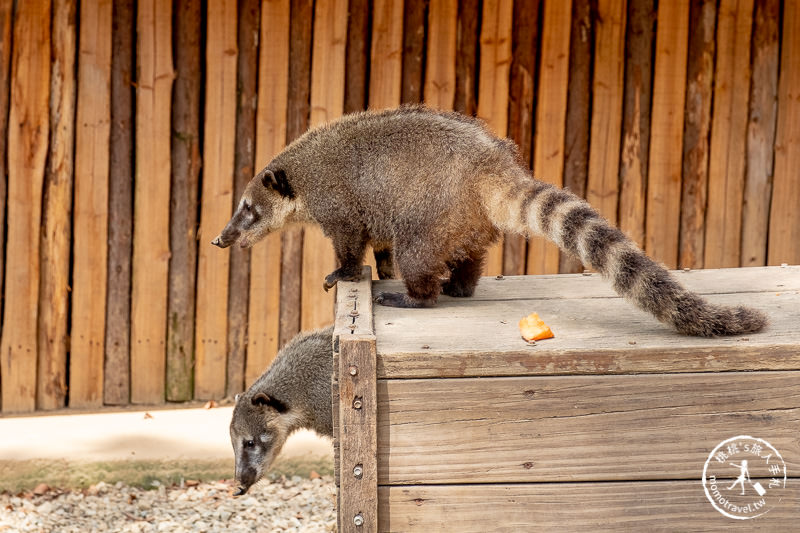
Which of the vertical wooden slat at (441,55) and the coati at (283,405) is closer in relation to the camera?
the coati at (283,405)

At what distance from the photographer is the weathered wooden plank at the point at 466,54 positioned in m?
6.73

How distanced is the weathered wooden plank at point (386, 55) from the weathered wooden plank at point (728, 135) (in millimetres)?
2275

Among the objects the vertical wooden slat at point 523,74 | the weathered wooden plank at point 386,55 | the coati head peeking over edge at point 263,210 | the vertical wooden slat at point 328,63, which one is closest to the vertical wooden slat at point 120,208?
the vertical wooden slat at point 328,63

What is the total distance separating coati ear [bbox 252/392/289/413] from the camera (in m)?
4.84

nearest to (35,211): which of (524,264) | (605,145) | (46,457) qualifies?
(46,457)

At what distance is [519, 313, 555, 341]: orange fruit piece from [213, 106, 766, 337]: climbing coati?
0.99 ft

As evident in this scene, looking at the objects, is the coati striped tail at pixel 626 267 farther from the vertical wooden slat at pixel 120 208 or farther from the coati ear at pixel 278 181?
the vertical wooden slat at pixel 120 208

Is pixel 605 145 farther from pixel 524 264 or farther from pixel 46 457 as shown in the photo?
pixel 46 457

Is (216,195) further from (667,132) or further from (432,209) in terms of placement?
(667,132)

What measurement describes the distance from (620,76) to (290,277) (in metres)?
2.71

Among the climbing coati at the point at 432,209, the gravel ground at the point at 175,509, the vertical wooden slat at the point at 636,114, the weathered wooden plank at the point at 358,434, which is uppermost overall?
the vertical wooden slat at the point at 636,114

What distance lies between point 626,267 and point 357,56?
3776mm

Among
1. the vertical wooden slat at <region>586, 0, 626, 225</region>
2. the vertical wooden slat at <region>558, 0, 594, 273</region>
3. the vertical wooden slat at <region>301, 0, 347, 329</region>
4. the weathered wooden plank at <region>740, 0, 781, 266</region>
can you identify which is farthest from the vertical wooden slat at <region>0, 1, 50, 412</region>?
the weathered wooden plank at <region>740, 0, 781, 266</region>

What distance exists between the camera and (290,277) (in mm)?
6902
